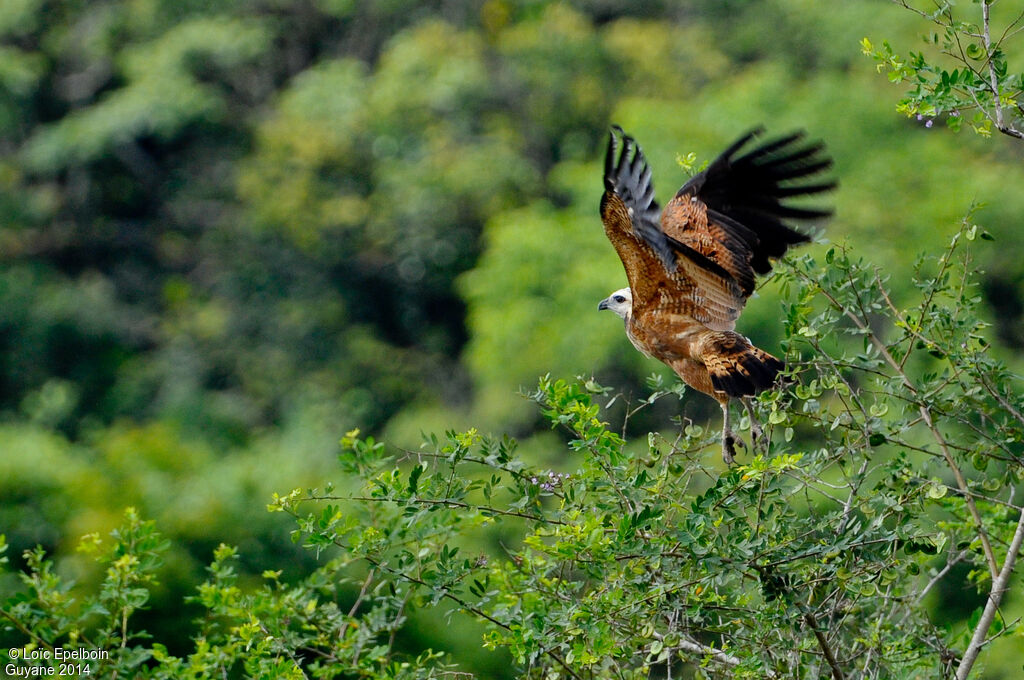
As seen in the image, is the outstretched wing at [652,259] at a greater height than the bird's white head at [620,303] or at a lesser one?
greater

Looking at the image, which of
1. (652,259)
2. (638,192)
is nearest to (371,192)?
(652,259)

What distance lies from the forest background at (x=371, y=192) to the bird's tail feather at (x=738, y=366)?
37.4ft

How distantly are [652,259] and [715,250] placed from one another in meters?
0.36

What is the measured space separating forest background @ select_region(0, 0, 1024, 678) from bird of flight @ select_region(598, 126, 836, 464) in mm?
11025

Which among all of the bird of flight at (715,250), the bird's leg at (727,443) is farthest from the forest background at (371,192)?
the bird's leg at (727,443)

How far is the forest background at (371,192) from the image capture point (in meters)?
19.6

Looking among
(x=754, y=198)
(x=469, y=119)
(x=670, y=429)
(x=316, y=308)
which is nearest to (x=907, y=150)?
(x=469, y=119)

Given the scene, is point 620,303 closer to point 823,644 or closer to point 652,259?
point 652,259

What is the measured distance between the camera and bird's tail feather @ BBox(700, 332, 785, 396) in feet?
15.6

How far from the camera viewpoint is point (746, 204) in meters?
5.55

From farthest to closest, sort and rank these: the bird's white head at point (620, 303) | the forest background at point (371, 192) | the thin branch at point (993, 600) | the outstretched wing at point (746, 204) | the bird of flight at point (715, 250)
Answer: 1. the forest background at point (371, 192)
2. the bird's white head at point (620, 303)
3. the outstretched wing at point (746, 204)
4. the bird of flight at point (715, 250)
5. the thin branch at point (993, 600)

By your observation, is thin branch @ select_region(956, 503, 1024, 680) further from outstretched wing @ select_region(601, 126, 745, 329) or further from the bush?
outstretched wing @ select_region(601, 126, 745, 329)

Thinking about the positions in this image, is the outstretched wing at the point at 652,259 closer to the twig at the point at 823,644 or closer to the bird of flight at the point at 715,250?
the bird of flight at the point at 715,250

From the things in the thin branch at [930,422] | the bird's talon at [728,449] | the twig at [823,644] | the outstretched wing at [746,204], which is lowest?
the twig at [823,644]
